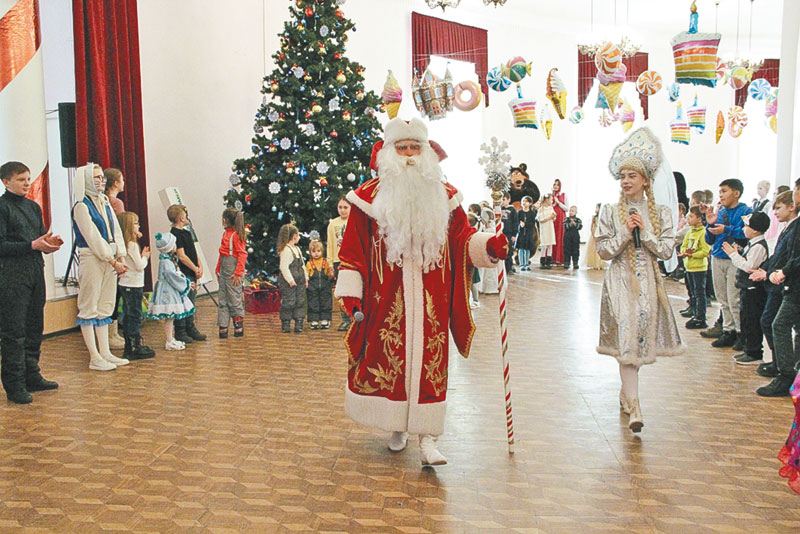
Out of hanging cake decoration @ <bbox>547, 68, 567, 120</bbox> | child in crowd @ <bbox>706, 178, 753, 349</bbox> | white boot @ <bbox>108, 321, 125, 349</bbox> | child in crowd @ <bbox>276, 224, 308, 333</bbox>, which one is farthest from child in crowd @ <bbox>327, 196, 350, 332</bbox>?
hanging cake decoration @ <bbox>547, 68, 567, 120</bbox>

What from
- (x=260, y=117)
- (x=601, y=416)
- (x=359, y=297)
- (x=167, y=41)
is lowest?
(x=601, y=416)

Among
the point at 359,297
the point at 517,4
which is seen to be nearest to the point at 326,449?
the point at 359,297

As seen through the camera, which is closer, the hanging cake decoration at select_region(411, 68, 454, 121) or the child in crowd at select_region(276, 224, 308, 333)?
the child in crowd at select_region(276, 224, 308, 333)

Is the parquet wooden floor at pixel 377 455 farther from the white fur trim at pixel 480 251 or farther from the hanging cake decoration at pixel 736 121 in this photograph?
the hanging cake decoration at pixel 736 121

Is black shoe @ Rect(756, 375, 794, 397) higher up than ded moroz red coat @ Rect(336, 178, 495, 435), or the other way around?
ded moroz red coat @ Rect(336, 178, 495, 435)

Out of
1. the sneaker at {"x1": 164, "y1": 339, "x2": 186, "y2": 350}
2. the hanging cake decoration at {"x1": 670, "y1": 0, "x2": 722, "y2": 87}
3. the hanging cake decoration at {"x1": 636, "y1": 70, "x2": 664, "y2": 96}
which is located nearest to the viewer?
the sneaker at {"x1": 164, "y1": 339, "x2": 186, "y2": 350}

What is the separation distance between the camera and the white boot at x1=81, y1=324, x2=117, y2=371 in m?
6.11

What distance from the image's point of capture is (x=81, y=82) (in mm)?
7938

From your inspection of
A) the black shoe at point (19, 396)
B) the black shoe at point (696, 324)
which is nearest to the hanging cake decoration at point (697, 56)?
the black shoe at point (696, 324)

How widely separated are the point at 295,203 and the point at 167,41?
115 inches

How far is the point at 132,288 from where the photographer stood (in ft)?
21.4

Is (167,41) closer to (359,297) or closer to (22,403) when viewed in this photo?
(22,403)

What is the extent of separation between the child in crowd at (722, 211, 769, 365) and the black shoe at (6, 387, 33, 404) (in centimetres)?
539

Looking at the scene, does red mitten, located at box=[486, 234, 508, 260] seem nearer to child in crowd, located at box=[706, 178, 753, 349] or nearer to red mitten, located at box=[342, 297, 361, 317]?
red mitten, located at box=[342, 297, 361, 317]
